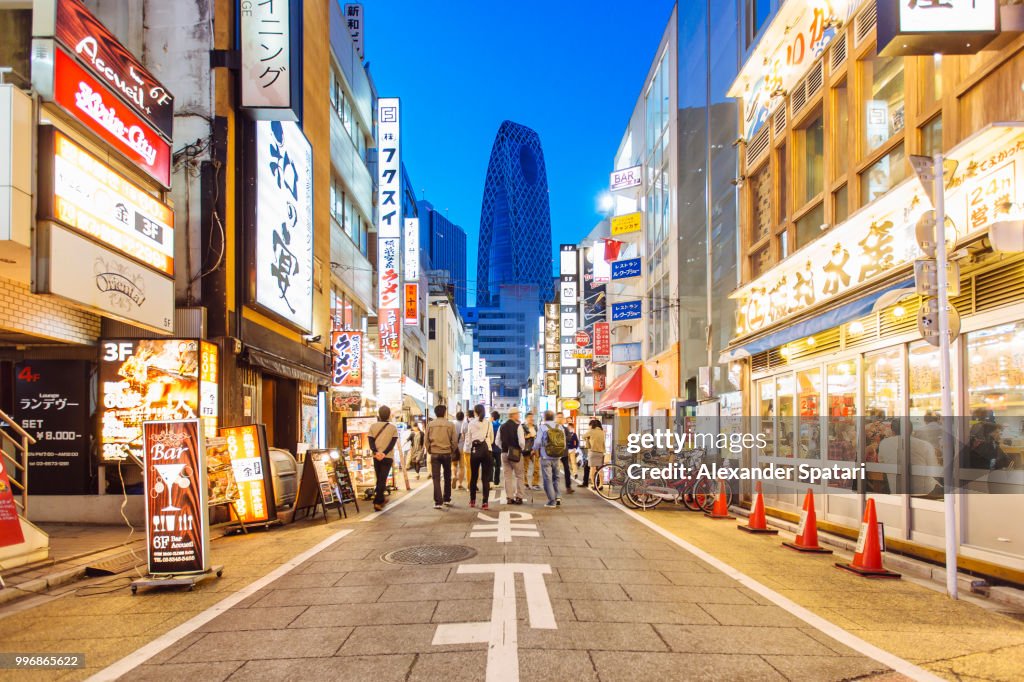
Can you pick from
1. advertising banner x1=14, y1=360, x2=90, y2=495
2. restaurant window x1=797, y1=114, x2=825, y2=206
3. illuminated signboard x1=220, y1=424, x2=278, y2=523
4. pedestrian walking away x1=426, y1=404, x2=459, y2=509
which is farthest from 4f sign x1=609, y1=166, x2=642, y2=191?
advertising banner x1=14, y1=360, x2=90, y2=495

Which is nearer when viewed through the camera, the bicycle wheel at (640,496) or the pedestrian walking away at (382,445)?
the pedestrian walking away at (382,445)

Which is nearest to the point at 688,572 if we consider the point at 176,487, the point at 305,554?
the point at 305,554

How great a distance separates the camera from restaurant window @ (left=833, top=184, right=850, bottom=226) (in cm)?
1233

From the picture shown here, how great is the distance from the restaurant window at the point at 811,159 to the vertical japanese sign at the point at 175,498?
36.8ft

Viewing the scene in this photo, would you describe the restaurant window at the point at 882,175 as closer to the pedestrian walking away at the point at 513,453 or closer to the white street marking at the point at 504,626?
the pedestrian walking away at the point at 513,453

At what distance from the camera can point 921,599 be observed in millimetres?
7254

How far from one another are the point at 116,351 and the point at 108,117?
3928 mm

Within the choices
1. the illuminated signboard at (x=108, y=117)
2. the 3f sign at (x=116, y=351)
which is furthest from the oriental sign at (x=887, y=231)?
the 3f sign at (x=116, y=351)

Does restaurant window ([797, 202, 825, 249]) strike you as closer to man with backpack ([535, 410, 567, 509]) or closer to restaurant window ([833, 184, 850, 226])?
restaurant window ([833, 184, 850, 226])

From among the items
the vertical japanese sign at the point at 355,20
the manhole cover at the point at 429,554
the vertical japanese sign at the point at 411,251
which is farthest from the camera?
the vertical japanese sign at the point at 411,251

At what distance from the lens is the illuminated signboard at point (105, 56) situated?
31.9 feet

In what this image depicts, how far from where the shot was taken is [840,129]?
12.8 m

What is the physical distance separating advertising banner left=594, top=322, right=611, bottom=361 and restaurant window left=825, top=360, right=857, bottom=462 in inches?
1090

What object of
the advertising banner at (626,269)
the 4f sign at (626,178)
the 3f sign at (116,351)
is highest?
the 4f sign at (626,178)
